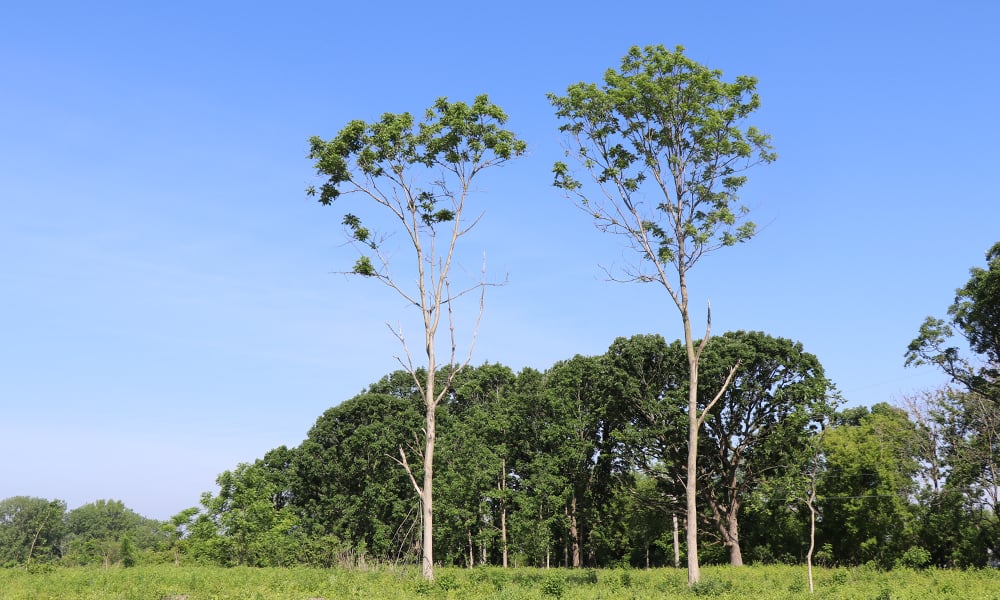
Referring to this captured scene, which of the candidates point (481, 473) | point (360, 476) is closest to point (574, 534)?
point (481, 473)

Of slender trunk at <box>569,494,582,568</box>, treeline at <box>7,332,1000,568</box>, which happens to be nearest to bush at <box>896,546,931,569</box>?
treeline at <box>7,332,1000,568</box>

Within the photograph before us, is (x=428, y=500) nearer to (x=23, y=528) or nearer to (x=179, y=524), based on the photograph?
(x=179, y=524)

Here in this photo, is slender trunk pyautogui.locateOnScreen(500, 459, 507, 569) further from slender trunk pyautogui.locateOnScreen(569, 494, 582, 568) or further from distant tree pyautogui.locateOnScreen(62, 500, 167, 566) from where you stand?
distant tree pyautogui.locateOnScreen(62, 500, 167, 566)

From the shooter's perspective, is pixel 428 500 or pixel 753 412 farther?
pixel 753 412

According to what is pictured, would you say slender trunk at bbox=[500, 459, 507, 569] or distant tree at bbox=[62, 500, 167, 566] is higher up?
slender trunk at bbox=[500, 459, 507, 569]

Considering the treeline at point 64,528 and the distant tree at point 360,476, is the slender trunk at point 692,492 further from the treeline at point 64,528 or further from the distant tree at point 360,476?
the treeline at point 64,528

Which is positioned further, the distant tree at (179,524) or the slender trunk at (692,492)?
the distant tree at (179,524)

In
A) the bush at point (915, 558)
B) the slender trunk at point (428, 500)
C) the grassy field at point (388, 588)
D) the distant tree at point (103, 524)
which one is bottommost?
the distant tree at point (103, 524)

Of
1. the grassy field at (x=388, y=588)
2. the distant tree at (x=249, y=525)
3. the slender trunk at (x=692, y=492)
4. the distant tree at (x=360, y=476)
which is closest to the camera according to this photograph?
the grassy field at (x=388, y=588)

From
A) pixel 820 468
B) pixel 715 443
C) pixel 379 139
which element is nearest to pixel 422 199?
pixel 379 139

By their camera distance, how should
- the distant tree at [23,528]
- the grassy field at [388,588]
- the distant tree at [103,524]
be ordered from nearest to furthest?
1. the grassy field at [388,588]
2. the distant tree at [23,528]
3. the distant tree at [103,524]

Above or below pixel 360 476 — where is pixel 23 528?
below

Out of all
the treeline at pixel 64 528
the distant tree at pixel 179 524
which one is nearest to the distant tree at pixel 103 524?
the treeline at pixel 64 528

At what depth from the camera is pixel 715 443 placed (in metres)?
41.7
